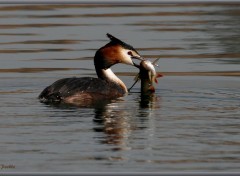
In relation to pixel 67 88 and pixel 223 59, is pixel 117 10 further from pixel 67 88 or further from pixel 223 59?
pixel 67 88

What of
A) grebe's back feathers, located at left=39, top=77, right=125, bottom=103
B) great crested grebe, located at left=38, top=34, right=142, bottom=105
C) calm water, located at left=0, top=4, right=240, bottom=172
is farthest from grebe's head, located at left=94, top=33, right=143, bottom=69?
grebe's back feathers, located at left=39, top=77, right=125, bottom=103

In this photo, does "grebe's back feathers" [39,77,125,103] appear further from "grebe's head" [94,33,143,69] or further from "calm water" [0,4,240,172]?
"grebe's head" [94,33,143,69]

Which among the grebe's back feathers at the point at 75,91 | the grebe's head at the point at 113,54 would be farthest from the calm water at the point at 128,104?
the grebe's head at the point at 113,54

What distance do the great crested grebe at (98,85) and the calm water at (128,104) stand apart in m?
0.28

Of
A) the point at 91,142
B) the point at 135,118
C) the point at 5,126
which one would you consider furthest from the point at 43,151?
the point at 135,118

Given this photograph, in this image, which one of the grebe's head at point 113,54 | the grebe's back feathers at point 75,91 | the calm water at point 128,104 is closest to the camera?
the calm water at point 128,104

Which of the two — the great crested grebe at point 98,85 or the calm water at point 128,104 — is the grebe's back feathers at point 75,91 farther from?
the calm water at point 128,104

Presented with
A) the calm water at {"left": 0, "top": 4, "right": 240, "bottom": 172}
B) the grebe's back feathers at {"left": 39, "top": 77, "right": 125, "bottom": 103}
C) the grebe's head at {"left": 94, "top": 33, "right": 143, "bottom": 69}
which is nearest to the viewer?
the calm water at {"left": 0, "top": 4, "right": 240, "bottom": 172}

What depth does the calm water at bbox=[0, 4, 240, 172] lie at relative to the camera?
37.6ft

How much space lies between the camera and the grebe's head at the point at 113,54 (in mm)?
17031

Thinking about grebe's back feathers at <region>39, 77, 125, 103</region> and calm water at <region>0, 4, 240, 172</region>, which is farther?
grebe's back feathers at <region>39, 77, 125, 103</region>

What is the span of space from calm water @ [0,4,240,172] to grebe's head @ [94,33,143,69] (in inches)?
24.3

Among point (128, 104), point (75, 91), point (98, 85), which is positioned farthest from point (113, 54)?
point (128, 104)

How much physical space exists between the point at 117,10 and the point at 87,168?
76.4ft
